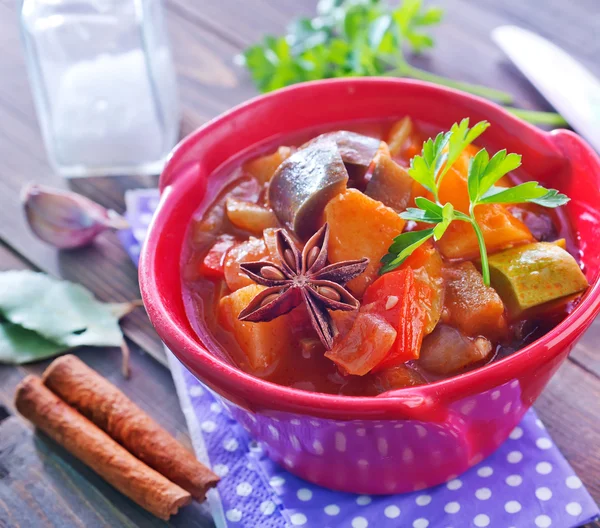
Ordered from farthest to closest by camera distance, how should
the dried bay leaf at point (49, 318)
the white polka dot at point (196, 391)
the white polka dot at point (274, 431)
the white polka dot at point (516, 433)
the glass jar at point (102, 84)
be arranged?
1. the glass jar at point (102, 84)
2. the dried bay leaf at point (49, 318)
3. the white polka dot at point (196, 391)
4. the white polka dot at point (516, 433)
5. the white polka dot at point (274, 431)

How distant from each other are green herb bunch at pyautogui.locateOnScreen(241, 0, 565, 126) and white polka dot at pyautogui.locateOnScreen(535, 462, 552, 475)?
3.92 ft

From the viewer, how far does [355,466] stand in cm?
153

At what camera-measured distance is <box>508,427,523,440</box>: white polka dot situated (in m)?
1.74

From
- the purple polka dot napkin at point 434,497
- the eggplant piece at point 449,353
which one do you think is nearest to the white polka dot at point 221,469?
the purple polka dot napkin at point 434,497

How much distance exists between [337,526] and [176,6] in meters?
2.28

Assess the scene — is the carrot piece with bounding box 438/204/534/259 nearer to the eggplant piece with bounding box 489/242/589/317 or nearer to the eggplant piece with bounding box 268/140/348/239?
the eggplant piece with bounding box 489/242/589/317

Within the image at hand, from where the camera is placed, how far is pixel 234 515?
1652mm

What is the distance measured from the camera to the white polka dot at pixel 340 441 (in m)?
1.42

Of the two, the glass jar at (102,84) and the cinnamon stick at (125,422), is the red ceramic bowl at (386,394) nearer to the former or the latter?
the cinnamon stick at (125,422)

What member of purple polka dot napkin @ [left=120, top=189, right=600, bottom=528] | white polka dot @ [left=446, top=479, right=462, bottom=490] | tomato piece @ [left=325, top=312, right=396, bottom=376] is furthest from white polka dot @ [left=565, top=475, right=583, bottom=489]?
tomato piece @ [left=325, top=312, right=396, bottom=376]

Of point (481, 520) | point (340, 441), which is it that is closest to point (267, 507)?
point (340, 441)

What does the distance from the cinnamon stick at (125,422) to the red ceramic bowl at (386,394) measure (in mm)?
181

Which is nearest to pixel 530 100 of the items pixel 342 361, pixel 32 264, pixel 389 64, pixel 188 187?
pixel 389 64

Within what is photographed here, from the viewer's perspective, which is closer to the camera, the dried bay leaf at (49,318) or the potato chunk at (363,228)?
the potato chunk at (363,228)
